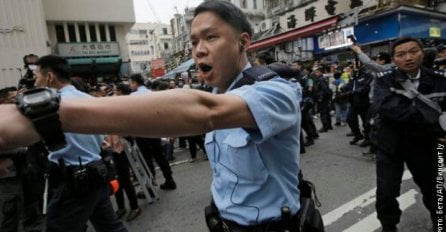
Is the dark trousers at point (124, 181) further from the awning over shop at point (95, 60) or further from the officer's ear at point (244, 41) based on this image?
the awning over shop at point (95, 60)

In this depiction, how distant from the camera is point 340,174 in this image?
5023mm

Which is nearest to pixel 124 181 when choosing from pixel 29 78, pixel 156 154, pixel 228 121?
pixel 156 154

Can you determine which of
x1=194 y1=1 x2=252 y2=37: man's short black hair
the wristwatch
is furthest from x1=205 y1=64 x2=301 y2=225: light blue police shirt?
the wristwatch

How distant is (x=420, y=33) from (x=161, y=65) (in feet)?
49.2

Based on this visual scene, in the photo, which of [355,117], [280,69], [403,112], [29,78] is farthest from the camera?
[355,117]

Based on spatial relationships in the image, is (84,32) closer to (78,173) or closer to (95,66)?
(95,66)

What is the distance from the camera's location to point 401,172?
9.84ft

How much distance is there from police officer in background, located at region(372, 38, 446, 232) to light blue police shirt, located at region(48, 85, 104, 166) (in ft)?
8.45

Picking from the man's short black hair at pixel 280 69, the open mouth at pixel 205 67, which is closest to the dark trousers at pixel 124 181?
the man's short black hair at pixel 280 69

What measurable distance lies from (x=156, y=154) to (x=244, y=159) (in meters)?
4.25

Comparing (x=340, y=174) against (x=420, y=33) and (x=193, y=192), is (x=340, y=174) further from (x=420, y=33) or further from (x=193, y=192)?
(x=420, y=33)

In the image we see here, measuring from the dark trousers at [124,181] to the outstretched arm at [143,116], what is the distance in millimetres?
3841

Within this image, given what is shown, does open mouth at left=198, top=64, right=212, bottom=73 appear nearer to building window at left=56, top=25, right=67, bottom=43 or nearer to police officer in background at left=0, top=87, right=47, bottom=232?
police officer in background at left=0, top=87, right=47, bottom=232

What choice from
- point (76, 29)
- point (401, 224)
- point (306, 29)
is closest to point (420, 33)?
point (306, 29)
